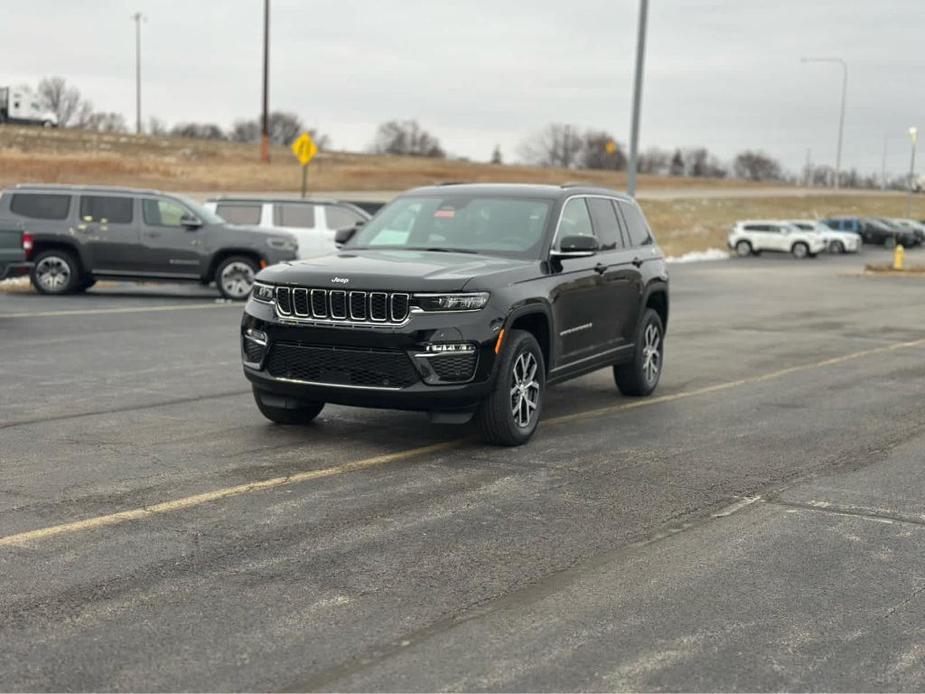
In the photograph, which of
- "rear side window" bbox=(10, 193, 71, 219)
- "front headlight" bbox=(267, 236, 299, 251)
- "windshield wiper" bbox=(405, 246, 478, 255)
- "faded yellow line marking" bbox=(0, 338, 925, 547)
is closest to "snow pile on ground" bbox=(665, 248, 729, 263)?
"front headlight" bbox=(267, 236, 299, 251)

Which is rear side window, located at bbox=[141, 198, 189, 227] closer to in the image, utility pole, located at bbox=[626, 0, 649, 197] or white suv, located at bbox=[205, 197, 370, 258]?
white suv, located at bbox=[205, 197, 370, 258]

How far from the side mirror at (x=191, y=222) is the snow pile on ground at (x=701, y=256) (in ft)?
86.6

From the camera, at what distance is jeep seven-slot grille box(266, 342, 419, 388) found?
831cm

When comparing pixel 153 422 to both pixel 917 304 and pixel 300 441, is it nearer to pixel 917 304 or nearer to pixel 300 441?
pixel 300 441

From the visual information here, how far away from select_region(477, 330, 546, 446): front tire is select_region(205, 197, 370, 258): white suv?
16089 mm

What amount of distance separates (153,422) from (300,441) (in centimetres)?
140

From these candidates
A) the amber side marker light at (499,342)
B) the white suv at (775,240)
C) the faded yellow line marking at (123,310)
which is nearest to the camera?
the amber side marker light at (499,342)

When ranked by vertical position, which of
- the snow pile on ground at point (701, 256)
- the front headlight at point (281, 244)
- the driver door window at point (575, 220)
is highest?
the driver door window at point (575, 220)

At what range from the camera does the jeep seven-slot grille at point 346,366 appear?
8.31 metres

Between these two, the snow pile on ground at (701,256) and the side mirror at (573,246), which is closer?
the side mirror at (573,246)

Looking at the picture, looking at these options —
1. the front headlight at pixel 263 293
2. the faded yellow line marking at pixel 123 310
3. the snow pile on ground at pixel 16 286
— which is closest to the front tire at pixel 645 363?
the front headlight at pixel 263 293

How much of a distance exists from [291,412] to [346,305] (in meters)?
1.32

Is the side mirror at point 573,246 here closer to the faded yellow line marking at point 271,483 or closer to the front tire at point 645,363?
the faded yellow line marking at point 271,483

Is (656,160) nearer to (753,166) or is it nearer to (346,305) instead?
(753,166)
